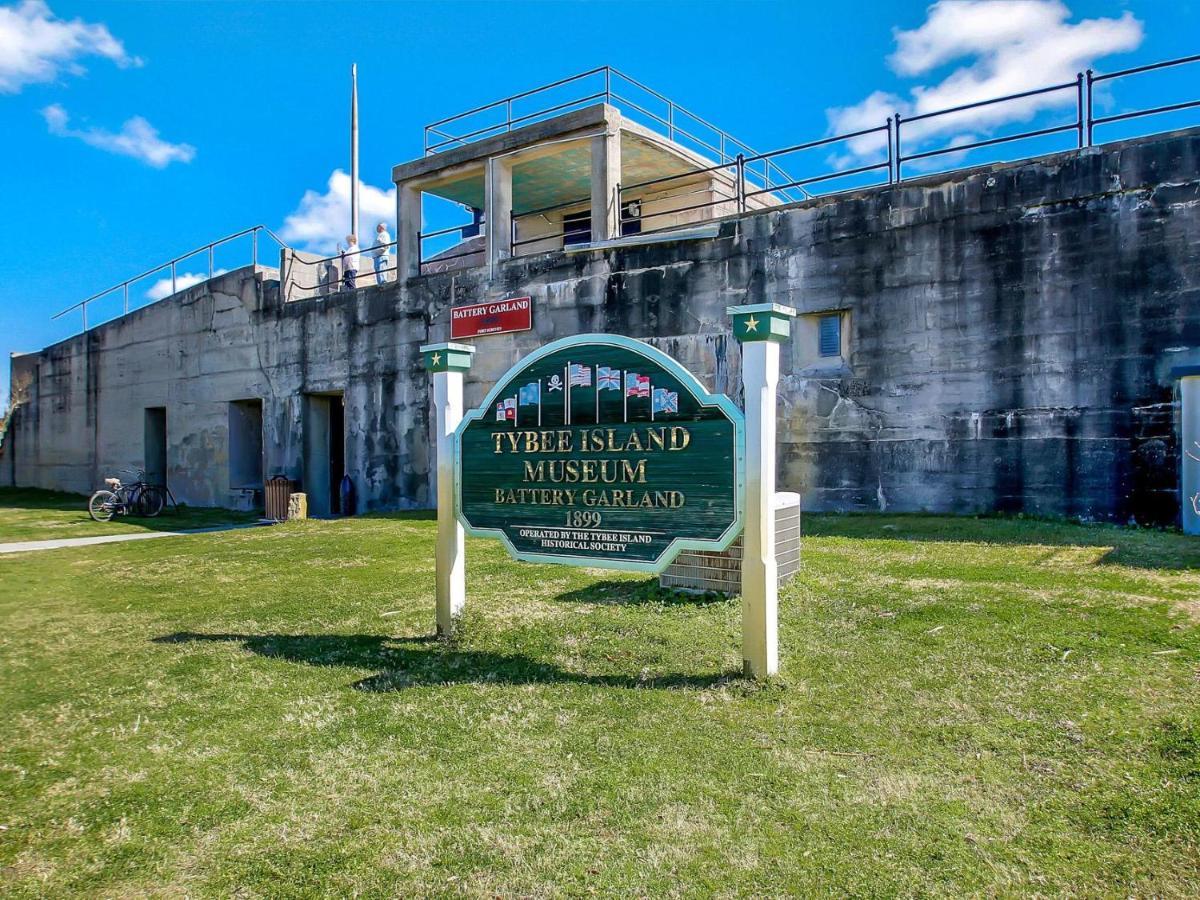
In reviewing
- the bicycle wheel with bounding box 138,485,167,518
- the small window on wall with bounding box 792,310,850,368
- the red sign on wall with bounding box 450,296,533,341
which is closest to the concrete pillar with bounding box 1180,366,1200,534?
the small window on wall with bounding box 792,310,850,368

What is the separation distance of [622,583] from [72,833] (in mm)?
5079

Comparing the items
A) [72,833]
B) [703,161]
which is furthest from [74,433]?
[72,833]

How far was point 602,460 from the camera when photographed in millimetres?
5668

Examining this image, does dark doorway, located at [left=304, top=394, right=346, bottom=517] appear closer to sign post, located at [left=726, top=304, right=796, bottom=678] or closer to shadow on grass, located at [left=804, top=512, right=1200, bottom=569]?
shadow on grass, located at [left=804, top=512, right=1200, bottom=569]

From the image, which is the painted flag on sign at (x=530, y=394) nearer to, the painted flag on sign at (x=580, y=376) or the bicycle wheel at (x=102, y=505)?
the painted flag on sign at (x=580, y=376)

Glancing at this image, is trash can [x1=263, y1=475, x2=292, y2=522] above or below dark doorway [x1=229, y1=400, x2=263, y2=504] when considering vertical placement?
below

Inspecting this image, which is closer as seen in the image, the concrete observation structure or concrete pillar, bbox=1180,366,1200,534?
concrete pillar, bbox=1180,366,1200,534

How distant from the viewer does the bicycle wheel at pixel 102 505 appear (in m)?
18.5

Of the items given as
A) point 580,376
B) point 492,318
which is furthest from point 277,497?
point 580,376

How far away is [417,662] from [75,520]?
55.4 ft

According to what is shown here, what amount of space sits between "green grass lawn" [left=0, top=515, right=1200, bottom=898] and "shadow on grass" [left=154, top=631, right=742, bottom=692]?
31 mm

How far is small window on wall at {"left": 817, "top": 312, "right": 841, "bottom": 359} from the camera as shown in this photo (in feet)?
42.9

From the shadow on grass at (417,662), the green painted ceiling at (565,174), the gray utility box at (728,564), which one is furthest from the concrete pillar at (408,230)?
the gray utility box at (728,564)

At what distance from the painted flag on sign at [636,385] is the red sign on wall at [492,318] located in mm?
11188
